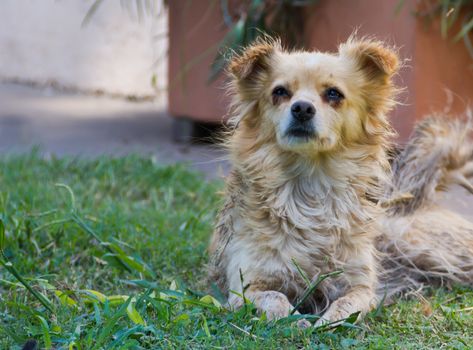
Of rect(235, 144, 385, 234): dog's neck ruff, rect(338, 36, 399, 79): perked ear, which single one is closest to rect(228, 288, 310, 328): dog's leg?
rect(235, 144, 385, 234): dog's neck ruff

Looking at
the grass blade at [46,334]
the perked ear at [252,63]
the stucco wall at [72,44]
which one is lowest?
the stucco wall at [72,44]

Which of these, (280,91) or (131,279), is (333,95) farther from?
(131,279)

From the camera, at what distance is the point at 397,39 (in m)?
5.50

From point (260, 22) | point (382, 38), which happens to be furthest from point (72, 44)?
point (382, 38)

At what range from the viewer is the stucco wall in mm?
10922

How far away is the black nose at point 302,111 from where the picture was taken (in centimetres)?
317

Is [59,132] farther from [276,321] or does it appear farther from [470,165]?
[276,321]

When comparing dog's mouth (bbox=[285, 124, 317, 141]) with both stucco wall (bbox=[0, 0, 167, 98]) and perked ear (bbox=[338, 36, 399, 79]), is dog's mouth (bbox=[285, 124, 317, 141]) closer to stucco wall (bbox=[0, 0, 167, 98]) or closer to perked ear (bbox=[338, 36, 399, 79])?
perked ear (bbox=[338, 36, 399, 79])

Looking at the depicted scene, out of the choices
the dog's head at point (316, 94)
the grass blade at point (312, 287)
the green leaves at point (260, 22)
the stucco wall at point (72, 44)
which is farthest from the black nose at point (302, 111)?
the stucco wall at point (72, 44)

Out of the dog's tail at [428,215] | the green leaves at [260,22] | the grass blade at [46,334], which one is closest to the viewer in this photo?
the grass blade at [46,334]

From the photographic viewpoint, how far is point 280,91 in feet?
10.9

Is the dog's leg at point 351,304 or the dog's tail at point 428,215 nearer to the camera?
the dog's leg at point 351,304

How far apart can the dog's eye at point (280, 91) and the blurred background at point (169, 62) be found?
48 centimetres

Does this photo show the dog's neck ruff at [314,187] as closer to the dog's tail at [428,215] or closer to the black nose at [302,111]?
the black nose at [302,111]
